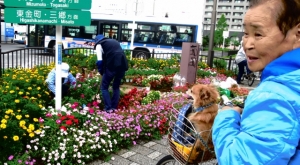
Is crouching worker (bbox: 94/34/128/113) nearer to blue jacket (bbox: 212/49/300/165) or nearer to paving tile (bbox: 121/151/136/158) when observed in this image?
paving tile (bbox: 121/151/136/158)

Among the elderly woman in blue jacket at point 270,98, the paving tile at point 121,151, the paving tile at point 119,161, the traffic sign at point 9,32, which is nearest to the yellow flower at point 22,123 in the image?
the paving tile at point 119,161

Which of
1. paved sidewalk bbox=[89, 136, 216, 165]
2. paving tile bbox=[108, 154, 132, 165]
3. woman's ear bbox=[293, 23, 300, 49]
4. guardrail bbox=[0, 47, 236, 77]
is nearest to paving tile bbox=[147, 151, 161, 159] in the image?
paved sidewalk bbox=[89, 136, 216, 165]

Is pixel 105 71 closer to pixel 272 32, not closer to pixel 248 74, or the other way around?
pixel 272 32

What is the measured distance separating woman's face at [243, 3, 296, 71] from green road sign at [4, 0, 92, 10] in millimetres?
3655

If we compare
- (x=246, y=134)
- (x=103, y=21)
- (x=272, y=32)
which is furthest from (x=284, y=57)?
(x=103, y=21)

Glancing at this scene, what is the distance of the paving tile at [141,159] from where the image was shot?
387 centimetres

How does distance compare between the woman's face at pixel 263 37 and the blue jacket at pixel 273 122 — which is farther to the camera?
the woman's face at pixel 263 37

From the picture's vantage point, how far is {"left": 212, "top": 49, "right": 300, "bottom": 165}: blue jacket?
2.73 ft

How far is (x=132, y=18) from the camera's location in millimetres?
17875

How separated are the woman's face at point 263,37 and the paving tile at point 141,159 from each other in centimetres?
307

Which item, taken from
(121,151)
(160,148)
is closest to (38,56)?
(121,151)

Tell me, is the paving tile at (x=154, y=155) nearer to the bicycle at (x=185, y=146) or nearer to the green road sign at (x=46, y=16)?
the bicycle at (x=185, y=146)

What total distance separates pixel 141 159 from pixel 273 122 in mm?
3301

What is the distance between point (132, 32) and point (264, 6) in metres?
16.7
